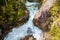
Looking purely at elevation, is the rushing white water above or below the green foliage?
below

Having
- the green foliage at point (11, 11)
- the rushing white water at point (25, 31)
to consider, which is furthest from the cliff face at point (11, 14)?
the rushing white water at point (25, 31)

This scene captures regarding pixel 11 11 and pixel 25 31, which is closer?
pixel 25 31

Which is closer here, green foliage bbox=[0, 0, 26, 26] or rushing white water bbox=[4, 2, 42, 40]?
rushing white water bbox=[4, 2, 42, 40]

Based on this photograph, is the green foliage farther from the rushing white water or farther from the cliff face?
the rushing white water

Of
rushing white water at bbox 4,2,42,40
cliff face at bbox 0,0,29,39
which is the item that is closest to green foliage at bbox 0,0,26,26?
cliff face at bbox 0,0,29,39

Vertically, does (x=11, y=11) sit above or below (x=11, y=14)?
above

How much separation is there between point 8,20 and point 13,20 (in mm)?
406

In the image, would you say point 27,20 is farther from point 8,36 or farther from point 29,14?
point 8,36

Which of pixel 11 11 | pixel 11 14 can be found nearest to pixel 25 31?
pixel 11 14

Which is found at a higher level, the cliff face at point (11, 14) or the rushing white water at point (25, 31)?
the cliff face at point (11, 14)

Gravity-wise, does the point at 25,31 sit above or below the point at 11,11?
below

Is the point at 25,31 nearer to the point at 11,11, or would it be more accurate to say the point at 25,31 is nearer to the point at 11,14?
the point at 11,14

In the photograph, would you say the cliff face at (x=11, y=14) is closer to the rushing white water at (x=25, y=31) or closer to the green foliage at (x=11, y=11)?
the green foliage at (x=11, y=11)

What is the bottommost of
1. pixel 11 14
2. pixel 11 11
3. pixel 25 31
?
pixel 25 31
